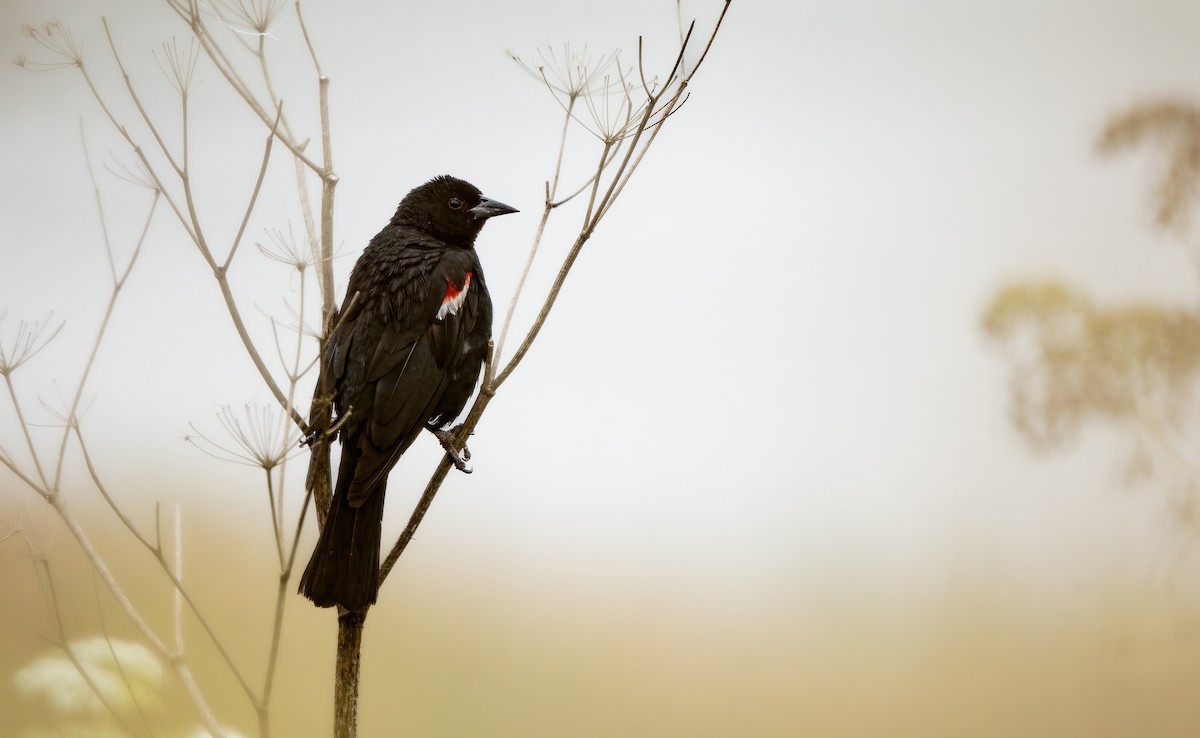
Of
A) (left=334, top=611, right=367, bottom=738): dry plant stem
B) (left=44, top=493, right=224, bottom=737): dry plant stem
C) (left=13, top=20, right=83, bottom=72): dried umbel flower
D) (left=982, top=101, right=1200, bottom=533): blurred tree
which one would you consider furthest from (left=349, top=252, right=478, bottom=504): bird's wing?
(left=982, top=101, right=1200, bottom=533): blurred tree

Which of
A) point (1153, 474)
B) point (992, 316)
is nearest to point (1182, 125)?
point (992, 316)

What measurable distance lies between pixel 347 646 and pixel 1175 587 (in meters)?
1.53

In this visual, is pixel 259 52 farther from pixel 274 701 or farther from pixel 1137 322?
pixel 1137 322

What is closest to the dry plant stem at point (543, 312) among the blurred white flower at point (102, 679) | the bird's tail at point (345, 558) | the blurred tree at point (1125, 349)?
the bird's tail at point (345, 558)

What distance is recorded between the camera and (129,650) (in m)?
1.45

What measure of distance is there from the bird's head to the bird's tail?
0.50 m

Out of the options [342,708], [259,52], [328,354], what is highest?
[259,52]

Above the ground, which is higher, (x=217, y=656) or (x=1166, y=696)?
(x=217, y=656)

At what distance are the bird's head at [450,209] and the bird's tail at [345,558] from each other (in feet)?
1.64

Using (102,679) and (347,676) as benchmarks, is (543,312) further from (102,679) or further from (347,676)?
(102,679)

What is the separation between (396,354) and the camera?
1.26 metres

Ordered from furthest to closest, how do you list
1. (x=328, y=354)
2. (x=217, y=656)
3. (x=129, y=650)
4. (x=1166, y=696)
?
1. (x=217, y=656)
2. (x=1166, y=696)
3. (x=129, y=650)
4. (x=328, y=354)

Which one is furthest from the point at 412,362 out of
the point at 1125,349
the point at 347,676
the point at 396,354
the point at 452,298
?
the point at 1125,349

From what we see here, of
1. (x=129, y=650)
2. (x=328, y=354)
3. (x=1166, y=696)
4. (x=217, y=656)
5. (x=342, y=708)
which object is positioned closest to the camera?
(x=342, y=708)
